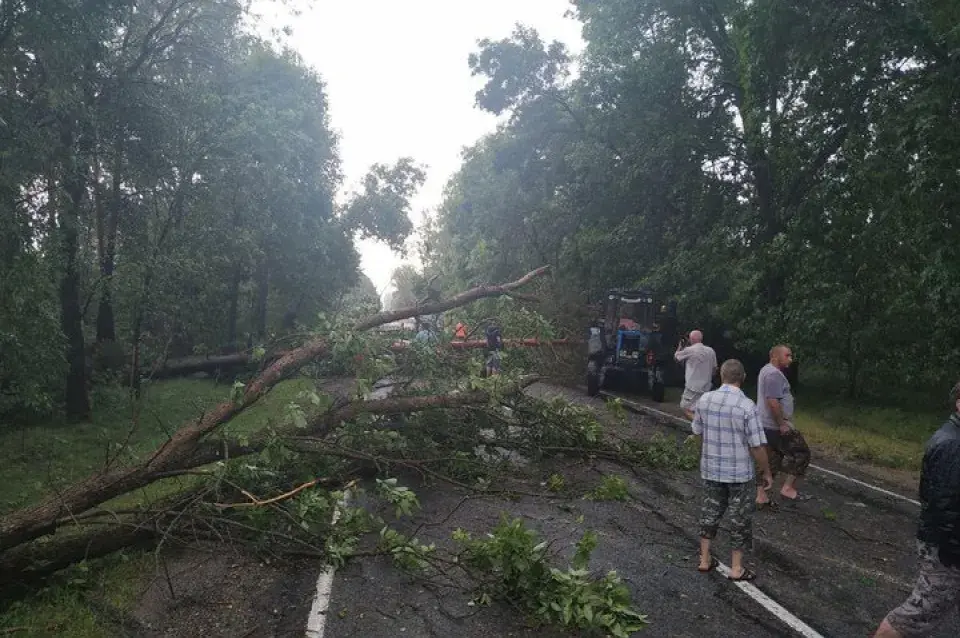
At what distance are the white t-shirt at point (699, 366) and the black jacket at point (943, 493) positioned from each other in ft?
18.5

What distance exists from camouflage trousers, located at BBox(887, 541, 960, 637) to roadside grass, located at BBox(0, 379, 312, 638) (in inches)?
191

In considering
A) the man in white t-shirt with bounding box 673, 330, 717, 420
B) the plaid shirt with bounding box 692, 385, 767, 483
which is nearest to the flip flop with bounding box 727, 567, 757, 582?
the plaid shirt with bounding box 692, 385, 767, 483

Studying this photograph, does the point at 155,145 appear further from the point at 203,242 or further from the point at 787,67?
the point at 787,67

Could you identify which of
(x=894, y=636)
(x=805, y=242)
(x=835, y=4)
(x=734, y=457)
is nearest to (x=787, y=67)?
(x=835, y=4)

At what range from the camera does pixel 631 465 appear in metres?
7.97

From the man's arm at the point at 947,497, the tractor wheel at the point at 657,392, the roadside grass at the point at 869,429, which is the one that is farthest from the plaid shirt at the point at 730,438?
the tractor wheel at the point at 657,392

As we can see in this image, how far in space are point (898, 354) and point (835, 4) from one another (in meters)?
6.76

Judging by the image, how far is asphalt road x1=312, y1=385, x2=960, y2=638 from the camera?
4.25m

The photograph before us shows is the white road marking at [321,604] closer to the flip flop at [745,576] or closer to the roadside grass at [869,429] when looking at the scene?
the flip flop at [745,576]

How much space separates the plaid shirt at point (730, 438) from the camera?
16.2ft

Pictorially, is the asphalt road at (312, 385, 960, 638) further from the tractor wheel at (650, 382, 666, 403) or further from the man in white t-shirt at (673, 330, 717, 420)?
the tractor wheel at (650, 382, 666, 403)

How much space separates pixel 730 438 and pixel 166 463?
4788 millimetres

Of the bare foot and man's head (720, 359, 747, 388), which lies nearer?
man's head (720, 359, 747, 388)

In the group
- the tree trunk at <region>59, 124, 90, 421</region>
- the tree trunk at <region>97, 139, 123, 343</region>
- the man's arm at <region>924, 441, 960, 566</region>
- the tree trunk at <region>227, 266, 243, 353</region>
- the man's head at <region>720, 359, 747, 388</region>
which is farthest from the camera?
the tree trunk at <region>227, 266, 243, 353</region>
